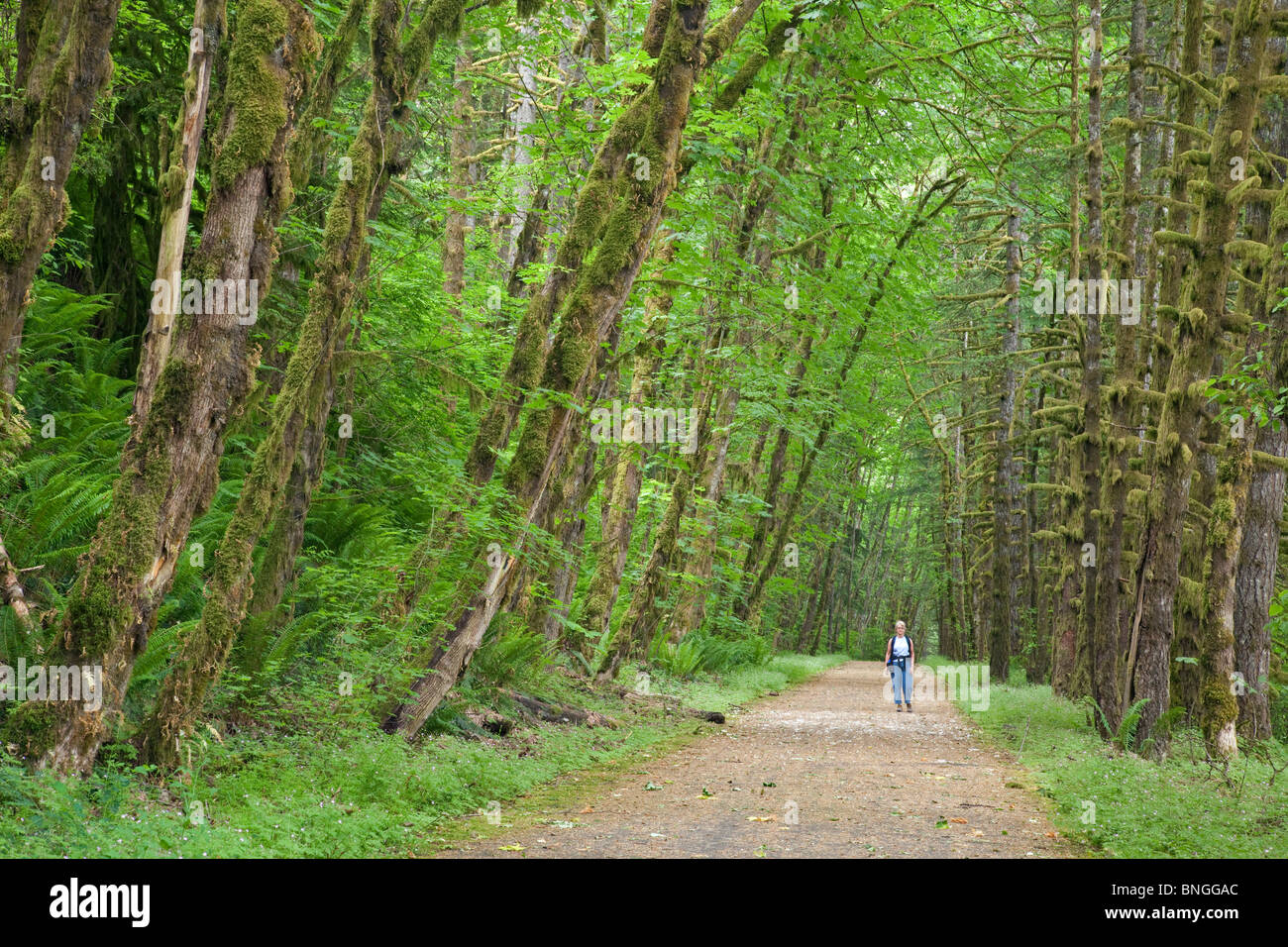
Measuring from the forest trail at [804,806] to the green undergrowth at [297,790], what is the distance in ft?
1.88

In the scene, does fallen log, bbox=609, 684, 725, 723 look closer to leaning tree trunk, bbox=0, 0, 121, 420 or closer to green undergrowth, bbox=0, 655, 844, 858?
green undergrowth, bbox=0, 655, 844, 858

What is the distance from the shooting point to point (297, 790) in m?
6.71

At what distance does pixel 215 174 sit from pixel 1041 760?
34.9 ft

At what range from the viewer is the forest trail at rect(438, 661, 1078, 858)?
687 cm

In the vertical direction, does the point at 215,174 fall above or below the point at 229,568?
above

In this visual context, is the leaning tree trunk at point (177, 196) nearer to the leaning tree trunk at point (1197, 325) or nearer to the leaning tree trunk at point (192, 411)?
the leaning tree trunk at point (192, 411)

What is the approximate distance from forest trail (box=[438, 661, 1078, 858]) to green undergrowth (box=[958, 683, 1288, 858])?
0.31 metres

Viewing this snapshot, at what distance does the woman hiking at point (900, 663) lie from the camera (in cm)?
1947

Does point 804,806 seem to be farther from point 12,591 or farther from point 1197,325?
point 1197,325

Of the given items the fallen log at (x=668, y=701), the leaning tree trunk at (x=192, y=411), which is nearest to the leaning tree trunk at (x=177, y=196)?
the leaning tree trunk at (x=192, y=411)

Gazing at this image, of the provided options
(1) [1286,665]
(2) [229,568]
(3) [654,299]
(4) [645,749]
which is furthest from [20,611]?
(1) [1286,665]

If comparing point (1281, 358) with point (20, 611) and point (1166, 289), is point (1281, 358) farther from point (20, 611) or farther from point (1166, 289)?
point (20, 611)

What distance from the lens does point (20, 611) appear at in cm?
672

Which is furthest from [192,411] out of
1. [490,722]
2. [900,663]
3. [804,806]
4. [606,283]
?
[900,663]
